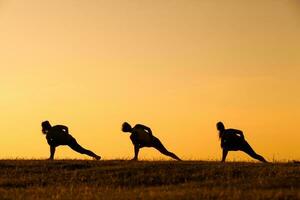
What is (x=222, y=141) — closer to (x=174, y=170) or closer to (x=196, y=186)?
(x=174, y=170)

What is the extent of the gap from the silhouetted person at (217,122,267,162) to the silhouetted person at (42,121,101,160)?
7.36 m

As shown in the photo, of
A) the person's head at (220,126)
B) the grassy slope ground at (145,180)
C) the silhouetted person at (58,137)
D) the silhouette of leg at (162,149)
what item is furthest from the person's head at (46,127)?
the person's head at (220,126)

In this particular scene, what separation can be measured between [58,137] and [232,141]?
9.40 metres

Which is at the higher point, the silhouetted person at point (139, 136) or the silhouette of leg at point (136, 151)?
the silhouetted person at point (139, 136)

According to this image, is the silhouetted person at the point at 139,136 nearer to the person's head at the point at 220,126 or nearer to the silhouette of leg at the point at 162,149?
the silhouette of leg at the point at 162,149

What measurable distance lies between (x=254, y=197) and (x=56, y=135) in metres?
19.2

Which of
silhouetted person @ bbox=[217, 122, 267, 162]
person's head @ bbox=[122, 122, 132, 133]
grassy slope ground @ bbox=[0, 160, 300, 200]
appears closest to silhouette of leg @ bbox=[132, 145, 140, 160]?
person's head @ bbox=[122, 122, 132, 133]

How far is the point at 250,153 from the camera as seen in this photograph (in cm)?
3997

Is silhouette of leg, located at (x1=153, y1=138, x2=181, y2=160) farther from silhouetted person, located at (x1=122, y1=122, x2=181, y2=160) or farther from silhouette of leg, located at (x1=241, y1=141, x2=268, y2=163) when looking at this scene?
silhouette of leg, located at (x1=241, y1=141, x2=268, y2=163)

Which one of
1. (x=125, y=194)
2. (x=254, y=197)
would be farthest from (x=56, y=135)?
(x=254, y=197)

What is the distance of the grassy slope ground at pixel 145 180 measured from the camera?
81.7 feet

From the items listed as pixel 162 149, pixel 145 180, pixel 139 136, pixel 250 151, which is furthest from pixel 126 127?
pixel 145 180

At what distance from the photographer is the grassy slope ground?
2490cm

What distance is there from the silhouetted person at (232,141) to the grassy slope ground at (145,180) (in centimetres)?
293
